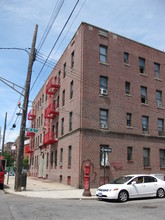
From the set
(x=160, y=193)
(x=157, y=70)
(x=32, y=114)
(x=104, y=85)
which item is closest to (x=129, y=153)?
(x=104, y=85)

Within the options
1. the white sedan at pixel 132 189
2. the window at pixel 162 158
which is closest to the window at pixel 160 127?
the window at pixel 162 158

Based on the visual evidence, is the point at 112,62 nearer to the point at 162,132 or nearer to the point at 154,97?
the point at 154,97

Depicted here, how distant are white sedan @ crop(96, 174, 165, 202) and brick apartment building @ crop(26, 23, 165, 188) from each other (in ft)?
21.8

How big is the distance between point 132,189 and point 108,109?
10.5 metres

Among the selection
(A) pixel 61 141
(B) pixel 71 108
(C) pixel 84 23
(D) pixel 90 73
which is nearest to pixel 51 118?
(A) pixel 61 141

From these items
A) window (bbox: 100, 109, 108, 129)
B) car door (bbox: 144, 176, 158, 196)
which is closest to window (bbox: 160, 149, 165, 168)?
window (bbox: 100, 109, 108, 129)

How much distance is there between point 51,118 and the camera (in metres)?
31.0

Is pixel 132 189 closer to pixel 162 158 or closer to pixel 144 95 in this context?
pixel 162 158

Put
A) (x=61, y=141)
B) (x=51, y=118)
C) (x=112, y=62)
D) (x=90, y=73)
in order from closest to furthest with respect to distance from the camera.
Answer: (x=90, y=73), (x=112, y=62), (x=61, y=141), (x=51, y=118)

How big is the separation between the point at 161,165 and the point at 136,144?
150 inches

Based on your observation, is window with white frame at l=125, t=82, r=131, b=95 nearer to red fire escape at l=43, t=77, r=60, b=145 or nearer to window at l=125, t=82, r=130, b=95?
window at l=125, t=82, r=130, b=95

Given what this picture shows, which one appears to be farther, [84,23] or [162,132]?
[162,132]

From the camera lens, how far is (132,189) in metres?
13.9

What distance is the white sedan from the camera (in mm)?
13336
